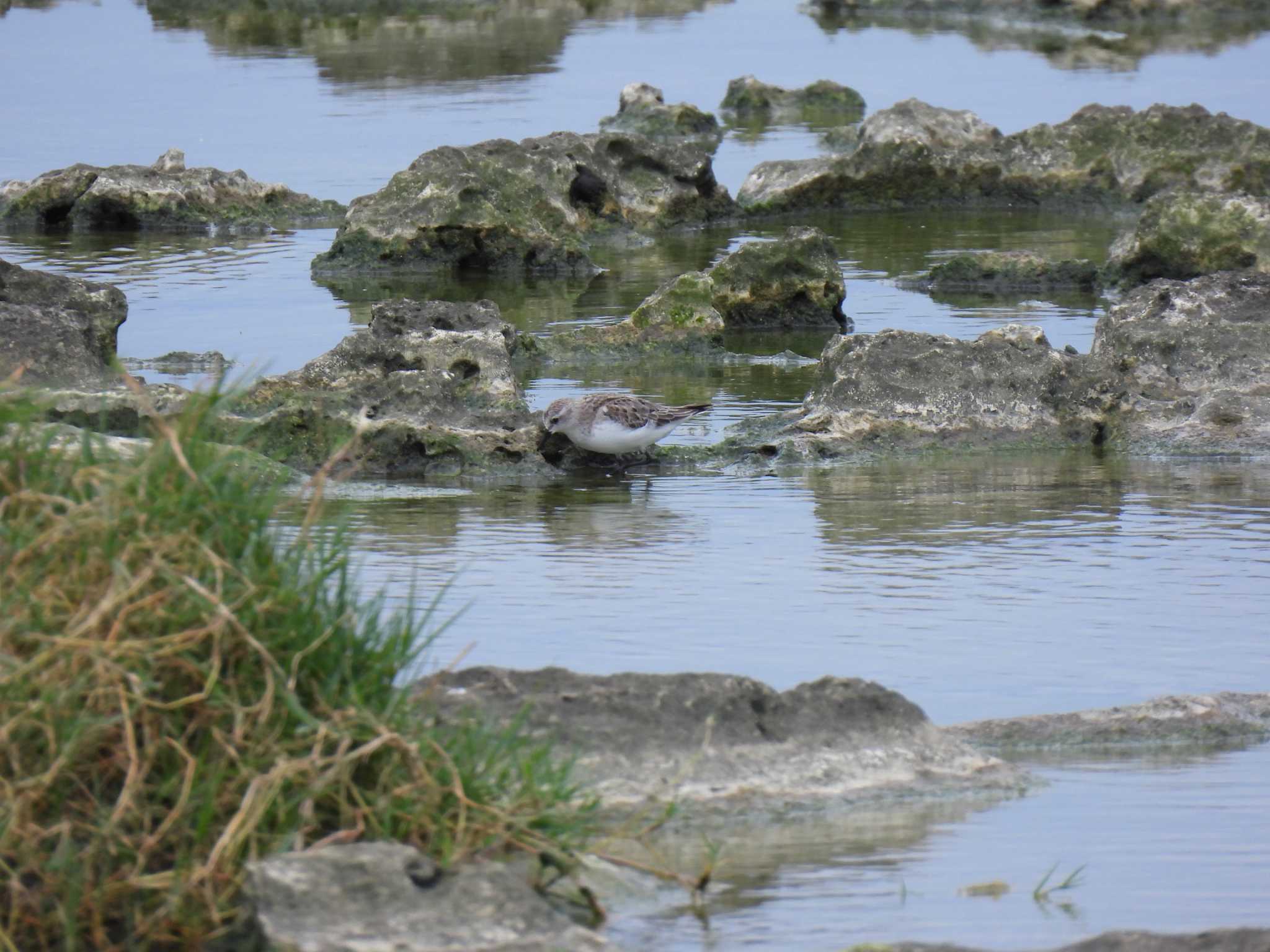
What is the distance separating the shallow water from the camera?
17.4 feet

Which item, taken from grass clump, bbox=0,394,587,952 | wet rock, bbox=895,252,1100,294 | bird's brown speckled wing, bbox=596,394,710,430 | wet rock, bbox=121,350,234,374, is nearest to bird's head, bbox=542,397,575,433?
bird's brown speckled wing, bbox=596,394,710,430

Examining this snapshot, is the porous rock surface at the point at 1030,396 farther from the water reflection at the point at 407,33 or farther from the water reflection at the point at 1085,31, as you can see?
the water reflection at the point at 1085,31

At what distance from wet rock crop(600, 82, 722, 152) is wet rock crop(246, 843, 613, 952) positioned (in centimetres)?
2518

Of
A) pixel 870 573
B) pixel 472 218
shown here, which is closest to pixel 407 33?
pixel 472 218

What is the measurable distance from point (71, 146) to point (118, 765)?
2490cm

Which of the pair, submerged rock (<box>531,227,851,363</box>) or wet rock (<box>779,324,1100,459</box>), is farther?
submerged rock (<box>531,227,851,363</box>)

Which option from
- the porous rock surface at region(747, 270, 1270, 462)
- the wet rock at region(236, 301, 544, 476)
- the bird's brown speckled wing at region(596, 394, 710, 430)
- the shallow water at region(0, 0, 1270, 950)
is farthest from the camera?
the porous rock surface at region(747, 270, 1270, 462)

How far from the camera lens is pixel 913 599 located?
26.8ft

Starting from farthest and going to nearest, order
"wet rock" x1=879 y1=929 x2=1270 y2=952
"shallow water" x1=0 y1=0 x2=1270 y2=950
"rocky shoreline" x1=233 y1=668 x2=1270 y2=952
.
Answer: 1. "shallow water" x1=0 y1=0 x2=1270 y2=950
2. "rocky shoreline" x1=233 y1=668 x2=1270 y2=952
3. "wet rock" x1=879 y1=929 x2=1270 y2=952

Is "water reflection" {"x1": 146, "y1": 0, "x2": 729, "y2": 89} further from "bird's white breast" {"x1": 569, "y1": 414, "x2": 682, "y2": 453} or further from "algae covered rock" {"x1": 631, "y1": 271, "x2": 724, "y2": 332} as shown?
"bird's white breast" {"x1": 569, "y1": 414, "x2": 682, "y2": 453}

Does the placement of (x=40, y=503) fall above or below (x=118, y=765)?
above

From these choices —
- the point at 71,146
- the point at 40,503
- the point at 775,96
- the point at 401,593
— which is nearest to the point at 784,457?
the point at 401,593

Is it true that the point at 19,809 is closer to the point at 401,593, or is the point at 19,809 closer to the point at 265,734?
the point at 265,734

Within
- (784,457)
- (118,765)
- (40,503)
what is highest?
(40,503)
